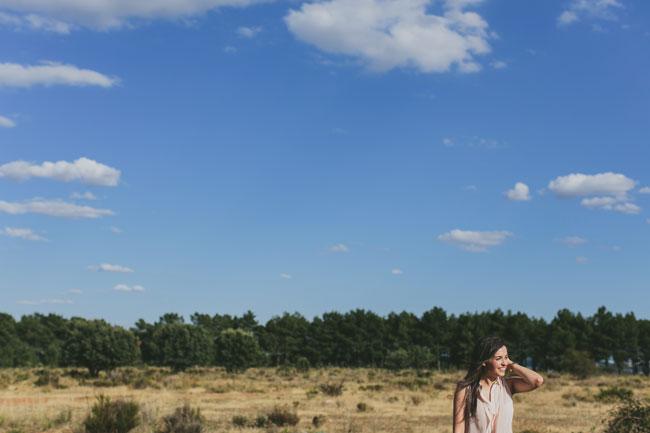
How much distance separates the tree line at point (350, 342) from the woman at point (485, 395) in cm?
4859

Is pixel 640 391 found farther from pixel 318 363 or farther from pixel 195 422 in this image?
pixel 318 363

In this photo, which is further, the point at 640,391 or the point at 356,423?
the point at 640,391

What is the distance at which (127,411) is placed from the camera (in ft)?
59.9

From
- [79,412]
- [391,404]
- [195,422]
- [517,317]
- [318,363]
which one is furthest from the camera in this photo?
[318,363]

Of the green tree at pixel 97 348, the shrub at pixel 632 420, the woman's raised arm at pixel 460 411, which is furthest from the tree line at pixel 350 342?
the woman's raised arm at pixel 460 411

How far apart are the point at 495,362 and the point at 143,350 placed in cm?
7607

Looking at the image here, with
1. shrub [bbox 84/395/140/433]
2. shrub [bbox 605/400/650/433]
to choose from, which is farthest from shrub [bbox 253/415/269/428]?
shrub [bbox 605/400/650/433]

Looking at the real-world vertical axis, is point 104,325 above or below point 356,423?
above

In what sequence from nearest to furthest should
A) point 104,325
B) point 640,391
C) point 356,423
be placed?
point 356,423
point 640,391
point 104,325

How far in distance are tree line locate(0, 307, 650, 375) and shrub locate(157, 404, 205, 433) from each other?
108ft

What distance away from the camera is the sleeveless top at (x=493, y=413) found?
16.1ft

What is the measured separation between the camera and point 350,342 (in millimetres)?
81125

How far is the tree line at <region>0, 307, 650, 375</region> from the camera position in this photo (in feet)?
176

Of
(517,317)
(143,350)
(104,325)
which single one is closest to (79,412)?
(104,325)
